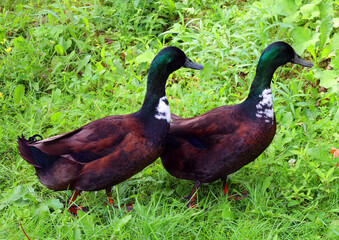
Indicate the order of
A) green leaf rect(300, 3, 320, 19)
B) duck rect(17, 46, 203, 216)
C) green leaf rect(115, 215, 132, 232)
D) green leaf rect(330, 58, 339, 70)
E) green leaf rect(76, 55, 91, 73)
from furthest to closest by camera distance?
1. green leaf rect(76, 55, 91, 73)
2. green leaf rect(300, 3, 320, 19)
3. green leaf rect(330, 58, 339, 70)
4. duck rect(17, 46, 203, 216)
5. green leaf rect(115, 215, 132, 232)

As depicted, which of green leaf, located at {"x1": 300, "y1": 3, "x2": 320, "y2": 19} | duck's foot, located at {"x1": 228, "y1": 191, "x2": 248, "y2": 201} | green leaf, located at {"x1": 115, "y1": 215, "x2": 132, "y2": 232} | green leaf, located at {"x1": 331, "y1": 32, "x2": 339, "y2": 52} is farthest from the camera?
green leaf, located at {"x1": 300, "y1": 3, "x2": 320, "y2": 19}

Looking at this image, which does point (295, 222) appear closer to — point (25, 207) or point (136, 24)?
point (25, 207)

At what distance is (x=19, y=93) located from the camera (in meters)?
4.71

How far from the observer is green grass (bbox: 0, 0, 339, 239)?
129 inches

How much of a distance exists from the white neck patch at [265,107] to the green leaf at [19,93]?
256 cm

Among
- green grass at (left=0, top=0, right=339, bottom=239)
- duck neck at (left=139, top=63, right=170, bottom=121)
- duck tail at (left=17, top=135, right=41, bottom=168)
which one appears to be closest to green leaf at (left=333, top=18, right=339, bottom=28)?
green grass at (left=0, top=0, right=339, bottom=239)

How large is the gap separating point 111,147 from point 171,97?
160cm

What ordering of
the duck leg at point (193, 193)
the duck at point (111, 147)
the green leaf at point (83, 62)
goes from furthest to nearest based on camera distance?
the green leaf at point (83, 62) → the duck leg at point (193, 193) → the duck at point (111, 147)

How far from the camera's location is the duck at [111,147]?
126 inches

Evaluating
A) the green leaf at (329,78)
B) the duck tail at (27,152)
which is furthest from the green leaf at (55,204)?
the green leaf at (329,78)

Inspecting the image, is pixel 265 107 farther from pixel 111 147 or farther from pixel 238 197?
pixel 111 147

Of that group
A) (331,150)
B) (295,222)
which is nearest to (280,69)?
(331,150)

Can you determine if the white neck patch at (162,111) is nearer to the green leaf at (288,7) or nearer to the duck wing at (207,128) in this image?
the duck wing at (207,128)

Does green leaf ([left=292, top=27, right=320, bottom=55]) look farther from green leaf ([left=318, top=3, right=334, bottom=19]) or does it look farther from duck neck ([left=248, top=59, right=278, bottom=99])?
duck neck ([left=248, top=59, right=278, bottom=99])
